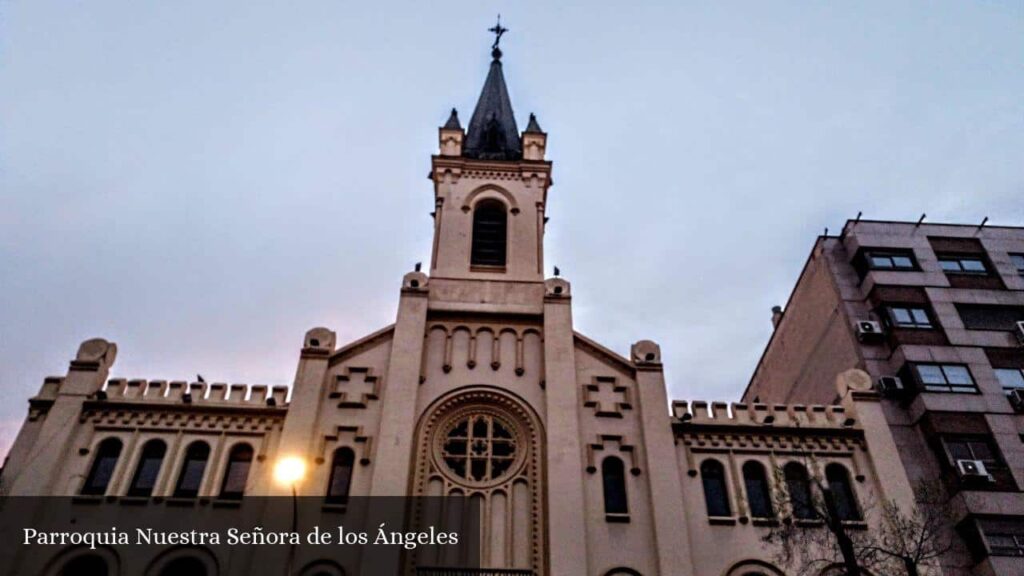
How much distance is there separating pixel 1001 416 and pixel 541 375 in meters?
16.2

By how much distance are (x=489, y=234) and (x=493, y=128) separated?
8.65m

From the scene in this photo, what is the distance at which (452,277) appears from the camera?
30.1 m

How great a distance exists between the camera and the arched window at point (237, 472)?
23.4m

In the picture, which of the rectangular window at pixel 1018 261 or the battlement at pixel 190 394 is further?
the rectangular window at pixel 1018 261

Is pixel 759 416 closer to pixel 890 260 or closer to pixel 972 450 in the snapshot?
pixel 972 450

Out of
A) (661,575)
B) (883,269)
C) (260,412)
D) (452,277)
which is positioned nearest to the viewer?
(661,575)

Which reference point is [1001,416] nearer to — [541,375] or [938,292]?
[938,292]

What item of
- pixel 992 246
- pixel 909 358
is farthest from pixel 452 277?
pixel 992 246

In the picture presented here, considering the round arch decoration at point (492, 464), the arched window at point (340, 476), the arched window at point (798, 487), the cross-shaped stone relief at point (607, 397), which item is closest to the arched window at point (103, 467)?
the arched window at point (340, 476)

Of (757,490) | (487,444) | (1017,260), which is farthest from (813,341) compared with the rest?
(487,444)

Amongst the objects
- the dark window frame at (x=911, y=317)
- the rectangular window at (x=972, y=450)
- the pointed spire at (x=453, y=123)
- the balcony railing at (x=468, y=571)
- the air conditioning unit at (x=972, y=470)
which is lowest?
the balcony railing at (x=468, y=571)

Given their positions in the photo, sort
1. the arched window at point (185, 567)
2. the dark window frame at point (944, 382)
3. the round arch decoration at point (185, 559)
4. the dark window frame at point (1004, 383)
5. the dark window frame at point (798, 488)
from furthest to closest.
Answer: the dark window frame at point (1004, 383)
the dark window frame at point (944, 382)
the dark window frame at point (798, 488)
the arched window at point (185, 567)
the round arch decoration at point (185, 559)

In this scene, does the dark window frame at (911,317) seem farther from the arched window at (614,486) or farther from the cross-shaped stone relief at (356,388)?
the cross-shaped stone relief at (356,388)

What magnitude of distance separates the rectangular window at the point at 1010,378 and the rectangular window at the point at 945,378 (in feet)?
3.88
